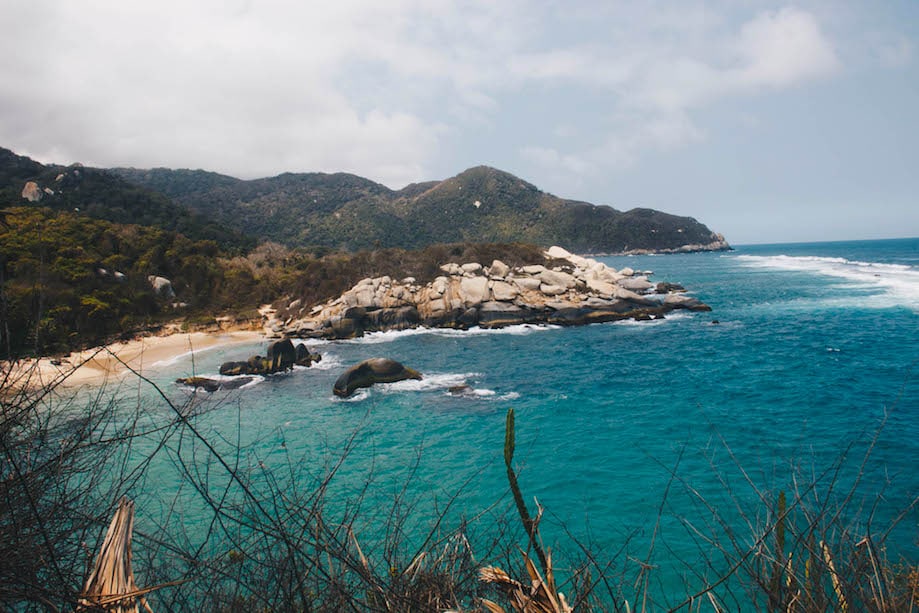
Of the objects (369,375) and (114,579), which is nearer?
(114,579)

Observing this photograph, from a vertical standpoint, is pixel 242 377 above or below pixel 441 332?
below

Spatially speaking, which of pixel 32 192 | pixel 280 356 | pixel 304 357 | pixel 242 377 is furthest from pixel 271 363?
pixel 32 192

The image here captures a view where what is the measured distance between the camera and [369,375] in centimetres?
1952

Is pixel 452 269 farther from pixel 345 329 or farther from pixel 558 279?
pixel 345 329

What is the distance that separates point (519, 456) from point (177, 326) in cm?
3094

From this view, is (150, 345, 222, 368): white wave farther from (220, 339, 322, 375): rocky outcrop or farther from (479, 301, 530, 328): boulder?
(479, 301, 530, 328): boulder

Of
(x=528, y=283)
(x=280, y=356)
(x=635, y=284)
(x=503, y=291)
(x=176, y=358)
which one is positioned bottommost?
(x=176, y=358)

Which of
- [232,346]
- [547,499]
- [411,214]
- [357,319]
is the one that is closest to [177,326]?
[232,346]

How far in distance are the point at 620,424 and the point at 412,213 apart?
113 m

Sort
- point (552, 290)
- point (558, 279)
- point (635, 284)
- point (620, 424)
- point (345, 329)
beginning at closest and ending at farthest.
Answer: point (620, 424), point (345, 329), point (552, 290), point (558, 279), point (635, 284)

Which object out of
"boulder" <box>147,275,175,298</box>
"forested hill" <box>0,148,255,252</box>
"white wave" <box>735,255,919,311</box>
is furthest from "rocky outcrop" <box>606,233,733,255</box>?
"boulder" <box>147,275,175,298</box>

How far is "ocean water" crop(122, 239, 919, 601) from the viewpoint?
8.96 metres

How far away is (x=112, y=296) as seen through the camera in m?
27.8

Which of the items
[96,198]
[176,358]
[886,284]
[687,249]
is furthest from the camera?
[687,249]
